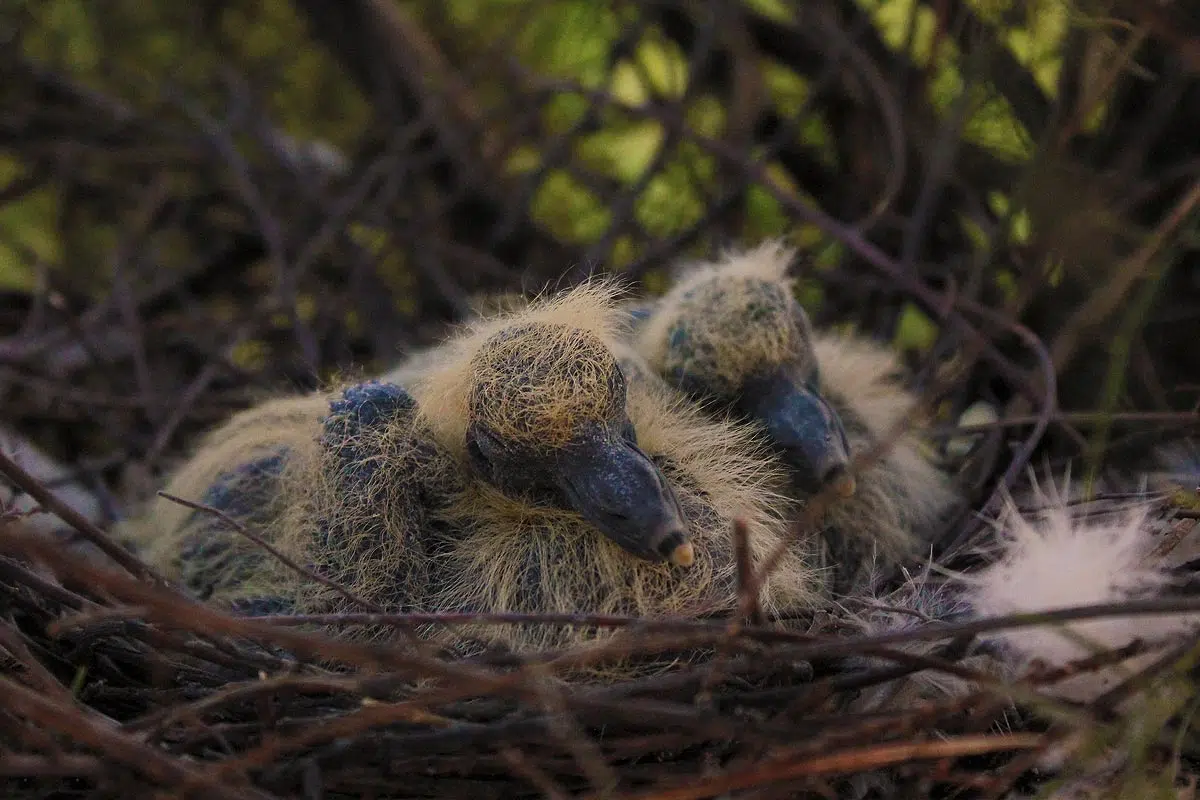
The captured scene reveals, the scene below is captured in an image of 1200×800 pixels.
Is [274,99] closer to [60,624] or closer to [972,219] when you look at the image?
[972,219]

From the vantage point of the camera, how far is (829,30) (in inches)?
70.0

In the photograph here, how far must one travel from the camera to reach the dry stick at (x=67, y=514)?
93 centimetres

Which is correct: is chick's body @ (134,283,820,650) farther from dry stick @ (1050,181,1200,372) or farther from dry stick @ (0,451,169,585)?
dry stick @ (1050,181,1200,372)

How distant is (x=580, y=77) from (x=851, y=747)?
1808 millimetres

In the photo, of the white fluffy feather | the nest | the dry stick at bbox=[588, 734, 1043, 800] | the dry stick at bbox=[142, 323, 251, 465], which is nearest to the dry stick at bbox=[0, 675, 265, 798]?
the nest

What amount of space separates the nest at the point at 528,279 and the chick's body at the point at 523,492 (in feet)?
0.32

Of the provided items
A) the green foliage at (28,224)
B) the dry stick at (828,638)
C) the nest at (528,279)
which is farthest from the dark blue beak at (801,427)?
the green foliage at (28,224)

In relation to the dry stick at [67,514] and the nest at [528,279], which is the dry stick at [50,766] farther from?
the dry stick at [67,514]

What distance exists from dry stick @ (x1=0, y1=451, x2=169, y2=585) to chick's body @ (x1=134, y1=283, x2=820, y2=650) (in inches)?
7.4

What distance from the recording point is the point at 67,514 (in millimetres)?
968

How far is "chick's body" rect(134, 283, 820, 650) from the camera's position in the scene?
3.42 feet

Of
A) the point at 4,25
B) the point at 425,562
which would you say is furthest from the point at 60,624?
the point at 4,25

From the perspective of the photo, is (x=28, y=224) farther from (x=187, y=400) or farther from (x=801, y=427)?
(x=801, y=427)

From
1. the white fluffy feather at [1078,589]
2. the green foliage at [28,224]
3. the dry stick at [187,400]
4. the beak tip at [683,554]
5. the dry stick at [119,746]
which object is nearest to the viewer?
the dry stick at [119,746]
